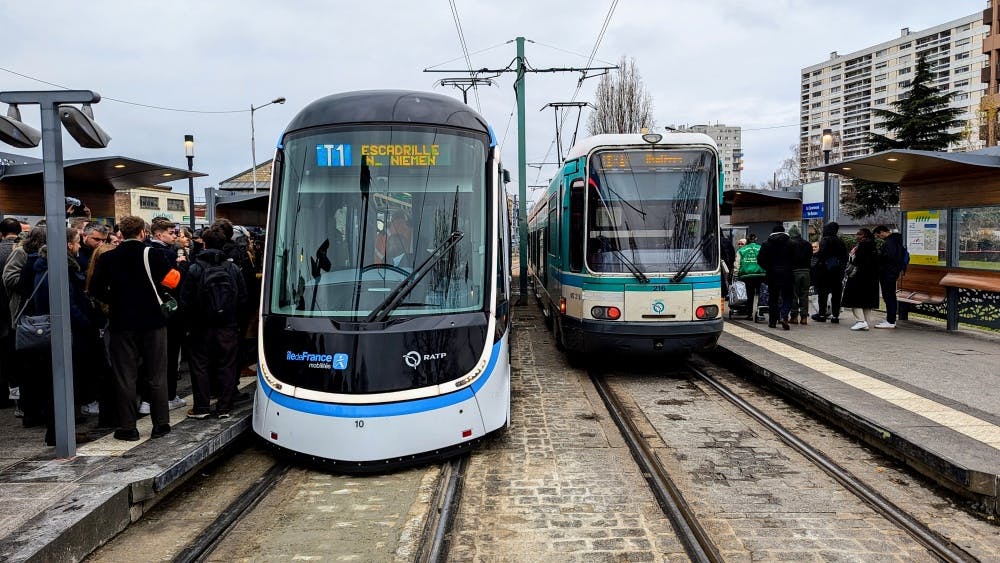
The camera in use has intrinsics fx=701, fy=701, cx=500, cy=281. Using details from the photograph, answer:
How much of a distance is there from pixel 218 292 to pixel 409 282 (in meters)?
1.78

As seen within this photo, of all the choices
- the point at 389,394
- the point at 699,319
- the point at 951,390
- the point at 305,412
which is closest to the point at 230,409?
the point at 305,412

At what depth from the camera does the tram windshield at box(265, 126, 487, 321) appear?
580 cm

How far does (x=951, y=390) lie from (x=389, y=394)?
6.22 m

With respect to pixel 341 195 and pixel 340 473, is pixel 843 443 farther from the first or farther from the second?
pixel 341 195

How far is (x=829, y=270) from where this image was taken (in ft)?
43.6

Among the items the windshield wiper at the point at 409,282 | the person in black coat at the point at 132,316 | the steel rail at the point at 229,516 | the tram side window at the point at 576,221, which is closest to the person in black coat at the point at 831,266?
the tram side window at the point at 576,221

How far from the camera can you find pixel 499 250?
20.9 ft

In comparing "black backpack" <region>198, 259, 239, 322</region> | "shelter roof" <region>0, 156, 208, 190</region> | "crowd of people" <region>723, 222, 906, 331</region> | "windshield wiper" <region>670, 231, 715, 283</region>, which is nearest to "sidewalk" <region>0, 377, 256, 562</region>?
"black backpack" <region>198, 259, 239, 322</region>

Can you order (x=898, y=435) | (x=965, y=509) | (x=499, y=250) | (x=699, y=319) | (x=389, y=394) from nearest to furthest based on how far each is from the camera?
(x=965, y=509) → (x=389, y=394) → (x=898, y=435) → (x=499, y=250) → (x=699, y=319)

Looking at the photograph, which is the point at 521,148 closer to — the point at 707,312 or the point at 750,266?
the point at 750,266

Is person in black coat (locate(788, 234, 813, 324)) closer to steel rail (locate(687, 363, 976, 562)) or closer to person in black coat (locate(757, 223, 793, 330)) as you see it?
person in black coat (locate(757, 223, 793, 330))

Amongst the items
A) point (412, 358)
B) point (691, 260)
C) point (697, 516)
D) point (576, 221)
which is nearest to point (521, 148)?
point (576, 221)

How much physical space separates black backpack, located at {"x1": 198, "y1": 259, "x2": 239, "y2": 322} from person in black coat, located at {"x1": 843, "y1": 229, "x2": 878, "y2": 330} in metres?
10.3

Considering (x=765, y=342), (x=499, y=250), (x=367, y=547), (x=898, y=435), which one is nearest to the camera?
(x=367, y=547)
